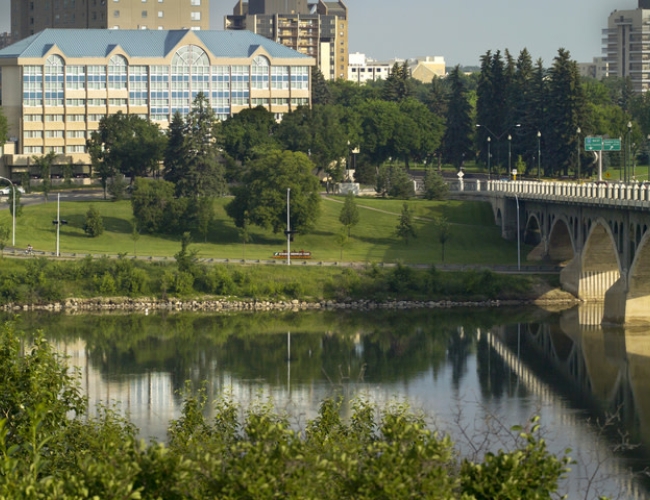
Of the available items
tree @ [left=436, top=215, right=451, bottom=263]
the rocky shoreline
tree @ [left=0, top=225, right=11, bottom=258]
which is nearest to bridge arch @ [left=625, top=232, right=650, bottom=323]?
the rocky shoreline

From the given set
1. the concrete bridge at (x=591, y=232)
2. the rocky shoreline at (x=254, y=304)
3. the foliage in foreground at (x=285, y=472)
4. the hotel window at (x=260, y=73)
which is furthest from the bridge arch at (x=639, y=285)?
the hotel window at (x=260, y=73)

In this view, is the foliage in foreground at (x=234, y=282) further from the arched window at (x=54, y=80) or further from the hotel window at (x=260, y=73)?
the hotel window at (x=260, y=73)

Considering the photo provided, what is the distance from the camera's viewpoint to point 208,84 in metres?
164

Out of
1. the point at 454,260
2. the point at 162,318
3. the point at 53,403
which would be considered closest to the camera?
the point at 53,403

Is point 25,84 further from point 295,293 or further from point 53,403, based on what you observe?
point 53,403

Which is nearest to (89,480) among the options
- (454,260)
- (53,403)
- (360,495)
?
(360,495)

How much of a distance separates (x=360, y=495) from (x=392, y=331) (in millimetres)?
58088

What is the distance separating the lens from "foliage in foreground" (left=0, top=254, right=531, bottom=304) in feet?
308

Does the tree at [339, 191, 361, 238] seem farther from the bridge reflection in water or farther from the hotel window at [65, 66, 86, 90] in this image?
the hotel window at [65, 66, 86, 90]

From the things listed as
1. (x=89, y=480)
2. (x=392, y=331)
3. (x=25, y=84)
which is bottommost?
(x=392, y=331)

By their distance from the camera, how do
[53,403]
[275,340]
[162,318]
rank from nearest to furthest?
[53,403] < [275,340] < [162,318]

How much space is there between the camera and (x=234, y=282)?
9506 cm

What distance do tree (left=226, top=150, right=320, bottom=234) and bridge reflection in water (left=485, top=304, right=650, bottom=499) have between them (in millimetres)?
25762

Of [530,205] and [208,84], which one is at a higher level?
[208,84]
